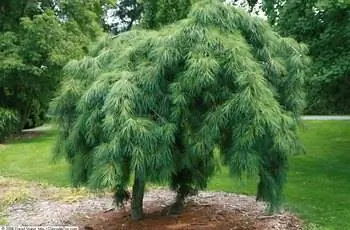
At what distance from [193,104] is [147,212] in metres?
1.95

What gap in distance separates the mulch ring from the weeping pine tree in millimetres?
433

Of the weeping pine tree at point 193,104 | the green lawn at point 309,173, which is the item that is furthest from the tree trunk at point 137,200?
the green lawn at point 309,173

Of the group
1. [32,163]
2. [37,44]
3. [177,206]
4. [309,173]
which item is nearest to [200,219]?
[177,206]

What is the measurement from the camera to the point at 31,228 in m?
5.54

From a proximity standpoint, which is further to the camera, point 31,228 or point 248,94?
point 31,228

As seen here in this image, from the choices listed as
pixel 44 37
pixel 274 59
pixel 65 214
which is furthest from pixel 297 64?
pixel 44 37

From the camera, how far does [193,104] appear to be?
502cm

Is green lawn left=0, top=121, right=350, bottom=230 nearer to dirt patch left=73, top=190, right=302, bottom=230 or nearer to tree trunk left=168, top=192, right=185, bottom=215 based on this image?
dirt patch left=73, top=190, right=302, bottom=230

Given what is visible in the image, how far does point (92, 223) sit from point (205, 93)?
84.9 inches

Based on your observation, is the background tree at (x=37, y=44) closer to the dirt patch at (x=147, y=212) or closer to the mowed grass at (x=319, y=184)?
the mowed grass at (x=319, y=184)

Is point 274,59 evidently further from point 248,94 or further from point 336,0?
point 336,0

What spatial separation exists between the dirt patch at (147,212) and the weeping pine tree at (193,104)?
50 centimetres

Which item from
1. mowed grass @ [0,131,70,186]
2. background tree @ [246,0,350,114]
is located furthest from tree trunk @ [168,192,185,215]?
background tree @ [246,0,350,114]

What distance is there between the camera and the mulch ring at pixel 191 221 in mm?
5664
